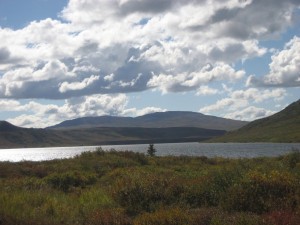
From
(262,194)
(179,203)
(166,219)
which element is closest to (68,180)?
(179,203)

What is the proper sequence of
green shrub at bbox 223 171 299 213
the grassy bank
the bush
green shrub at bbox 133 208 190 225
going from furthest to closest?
the bush, green shrub at bbox 223 171 299 213, the grassy bank, green shrub at bbox 133 208 190 225

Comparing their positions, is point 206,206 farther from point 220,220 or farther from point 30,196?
point 30,196

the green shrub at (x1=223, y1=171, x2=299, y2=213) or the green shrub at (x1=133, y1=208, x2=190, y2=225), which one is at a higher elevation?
the green shrub at (x1=223, y1=171, x2=299, y2=213)

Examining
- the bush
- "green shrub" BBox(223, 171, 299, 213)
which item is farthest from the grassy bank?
the bush

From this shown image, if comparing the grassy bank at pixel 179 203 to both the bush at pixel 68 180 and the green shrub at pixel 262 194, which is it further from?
the bush at pixel 68 180

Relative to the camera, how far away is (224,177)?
1573cm

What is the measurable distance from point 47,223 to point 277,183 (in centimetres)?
730

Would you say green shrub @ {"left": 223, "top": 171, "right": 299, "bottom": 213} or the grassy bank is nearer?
the grassy bank

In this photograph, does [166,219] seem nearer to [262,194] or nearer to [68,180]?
[262,194]

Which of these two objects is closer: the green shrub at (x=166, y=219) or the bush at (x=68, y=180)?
the green shrub at (x=166, y=219)

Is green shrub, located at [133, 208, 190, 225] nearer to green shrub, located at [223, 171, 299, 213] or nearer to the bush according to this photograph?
green shrub, located at [223, 171, 299, 213]

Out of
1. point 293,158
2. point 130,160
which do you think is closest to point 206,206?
point 293,158

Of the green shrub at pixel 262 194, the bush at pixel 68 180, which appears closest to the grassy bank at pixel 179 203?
the green shrub at pixel 262 194

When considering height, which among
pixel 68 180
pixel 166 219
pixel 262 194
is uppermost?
pixel 262 194
